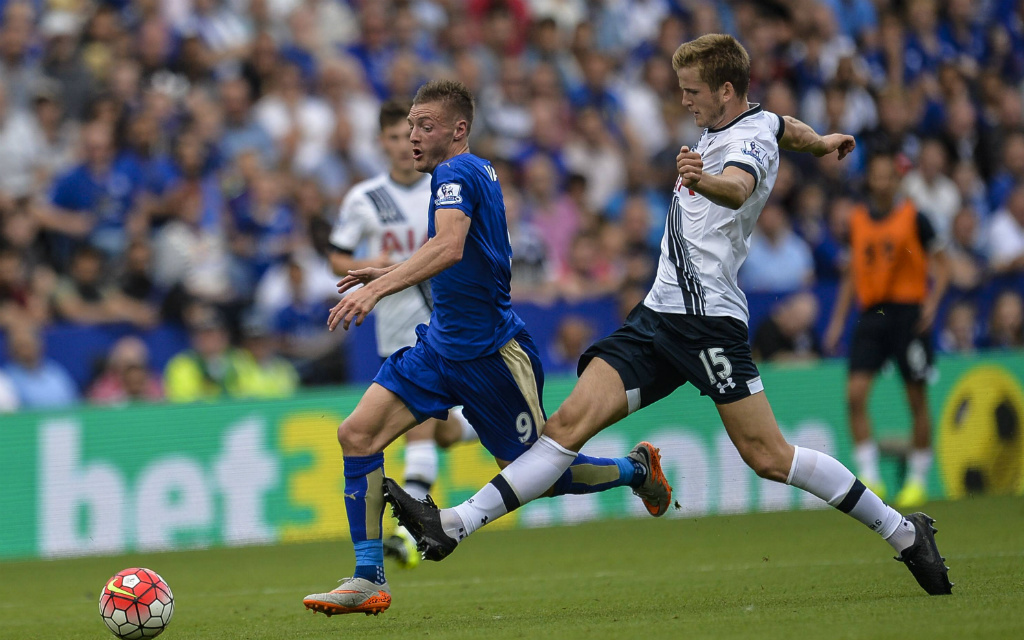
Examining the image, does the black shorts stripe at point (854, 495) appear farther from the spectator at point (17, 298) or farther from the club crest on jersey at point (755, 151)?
the spectator at point (17, 298)

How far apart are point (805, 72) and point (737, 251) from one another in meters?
11.8

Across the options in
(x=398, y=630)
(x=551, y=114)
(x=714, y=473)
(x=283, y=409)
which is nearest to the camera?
(x=398, y=630)

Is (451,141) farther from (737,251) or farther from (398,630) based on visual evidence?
(398,630)

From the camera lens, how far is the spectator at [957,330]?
14336 millimetres

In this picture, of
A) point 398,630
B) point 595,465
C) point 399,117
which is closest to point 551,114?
point 399,117

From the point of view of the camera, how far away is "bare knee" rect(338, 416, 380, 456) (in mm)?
6312

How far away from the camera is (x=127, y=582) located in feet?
20.1

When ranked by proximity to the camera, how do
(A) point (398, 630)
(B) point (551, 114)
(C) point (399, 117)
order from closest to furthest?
1. (A) point (398, 630)
2. (C) point (399, 117)
3. (B) point (551, 114)

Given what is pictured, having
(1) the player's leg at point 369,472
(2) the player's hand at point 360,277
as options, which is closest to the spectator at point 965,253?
(1) the player's leg at point 369,472

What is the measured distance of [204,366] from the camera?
12.0 m

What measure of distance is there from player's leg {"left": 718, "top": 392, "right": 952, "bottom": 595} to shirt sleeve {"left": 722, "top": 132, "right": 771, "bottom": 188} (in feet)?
3.26

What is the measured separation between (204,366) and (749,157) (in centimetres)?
700

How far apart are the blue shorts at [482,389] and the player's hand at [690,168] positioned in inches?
48.8

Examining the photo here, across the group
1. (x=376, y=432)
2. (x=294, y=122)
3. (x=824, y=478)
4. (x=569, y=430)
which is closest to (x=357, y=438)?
(x=376, y=432)
